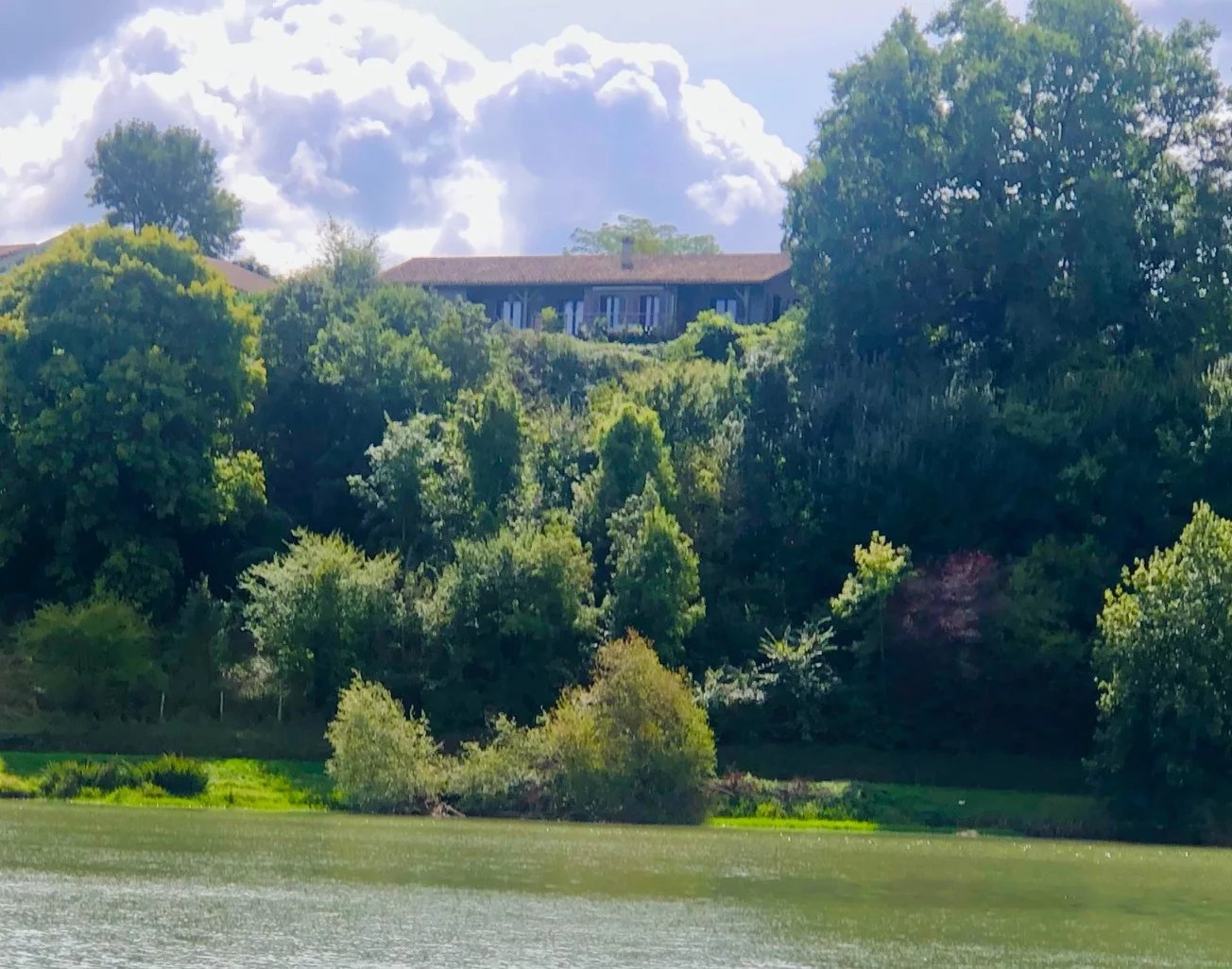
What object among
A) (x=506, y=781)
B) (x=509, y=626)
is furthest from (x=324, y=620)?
(x=506, y=781)

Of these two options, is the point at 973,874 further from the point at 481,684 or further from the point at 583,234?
the point at 583,234

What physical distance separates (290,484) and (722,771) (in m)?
28.3

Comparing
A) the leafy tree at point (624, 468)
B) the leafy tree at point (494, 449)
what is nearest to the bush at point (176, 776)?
the leafy tree at point (494, 449)

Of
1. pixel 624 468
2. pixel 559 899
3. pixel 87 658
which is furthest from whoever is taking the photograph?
pixel 624 468

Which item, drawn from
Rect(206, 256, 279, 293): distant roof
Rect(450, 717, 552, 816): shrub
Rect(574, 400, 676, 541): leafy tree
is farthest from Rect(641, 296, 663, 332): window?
Rect(450, 717, 552, 816): shrub

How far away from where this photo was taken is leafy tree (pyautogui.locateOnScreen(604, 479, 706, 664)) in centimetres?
6256

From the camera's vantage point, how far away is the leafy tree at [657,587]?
6256 centimetres

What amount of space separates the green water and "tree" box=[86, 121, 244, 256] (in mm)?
80243

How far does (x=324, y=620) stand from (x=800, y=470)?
63.9 ft

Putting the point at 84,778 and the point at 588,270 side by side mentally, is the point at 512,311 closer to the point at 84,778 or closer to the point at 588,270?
the point at 588,270

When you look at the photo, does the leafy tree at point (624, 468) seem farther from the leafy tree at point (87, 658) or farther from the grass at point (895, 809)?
the leafy tree at point (87, 658)

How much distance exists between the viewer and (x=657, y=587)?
62719 millimetres

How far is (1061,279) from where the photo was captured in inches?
2832

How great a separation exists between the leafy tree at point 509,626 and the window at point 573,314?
42032mm
